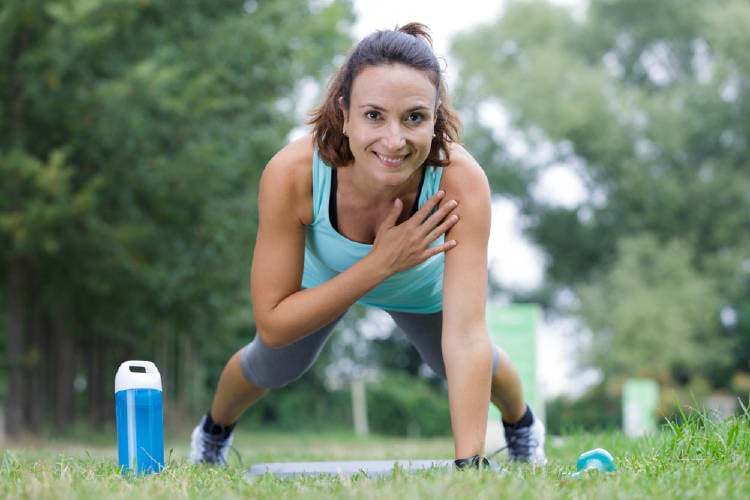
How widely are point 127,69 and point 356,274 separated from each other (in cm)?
959

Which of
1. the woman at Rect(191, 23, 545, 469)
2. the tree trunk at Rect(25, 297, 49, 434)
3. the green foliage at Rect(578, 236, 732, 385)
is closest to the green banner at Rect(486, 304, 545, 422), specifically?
the woman at Rect(191, 23, 545, 469)

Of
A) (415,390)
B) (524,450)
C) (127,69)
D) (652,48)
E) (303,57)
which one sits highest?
(652,48)

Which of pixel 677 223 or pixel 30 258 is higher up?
pixel 677 223

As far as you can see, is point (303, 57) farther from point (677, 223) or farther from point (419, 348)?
point (677, 223)

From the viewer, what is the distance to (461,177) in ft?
11.5

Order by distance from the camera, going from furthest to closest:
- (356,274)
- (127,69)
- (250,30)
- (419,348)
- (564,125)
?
(564,125), (250,30), (127,69), (419,348), (356,274)

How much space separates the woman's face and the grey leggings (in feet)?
3.46

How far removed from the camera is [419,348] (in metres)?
4.39

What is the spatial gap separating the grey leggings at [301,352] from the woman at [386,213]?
0.29m

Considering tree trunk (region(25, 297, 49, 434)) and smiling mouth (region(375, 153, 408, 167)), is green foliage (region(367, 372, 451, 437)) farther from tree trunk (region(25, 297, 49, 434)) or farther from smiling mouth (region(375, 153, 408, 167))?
smiling mouth (region(375, 153, 408, 167))

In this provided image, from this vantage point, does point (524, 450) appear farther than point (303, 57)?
No

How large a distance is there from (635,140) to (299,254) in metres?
26.5

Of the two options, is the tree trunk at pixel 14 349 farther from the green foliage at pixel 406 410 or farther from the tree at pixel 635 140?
the tree at pixel 635 140

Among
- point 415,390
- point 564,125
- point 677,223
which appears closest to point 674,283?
point 677,223
